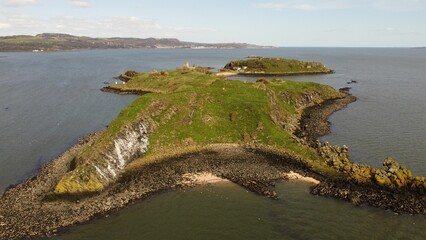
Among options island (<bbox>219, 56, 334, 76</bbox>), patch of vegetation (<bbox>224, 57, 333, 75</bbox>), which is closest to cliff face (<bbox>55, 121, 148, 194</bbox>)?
island (<bbox>219, 56, 334, 76</bbox>)

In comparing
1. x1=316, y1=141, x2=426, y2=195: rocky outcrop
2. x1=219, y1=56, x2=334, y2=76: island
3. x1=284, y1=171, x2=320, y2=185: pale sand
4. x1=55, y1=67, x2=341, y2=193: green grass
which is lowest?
x1=284, y1=171, x2=320, y2=185: pale sand

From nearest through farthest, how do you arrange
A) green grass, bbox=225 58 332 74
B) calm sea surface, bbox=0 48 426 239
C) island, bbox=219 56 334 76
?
calm sea surface, bbox=0 48 426 239, island, bbox=219 56 334 76, green grass, bbox=225 58 332 74

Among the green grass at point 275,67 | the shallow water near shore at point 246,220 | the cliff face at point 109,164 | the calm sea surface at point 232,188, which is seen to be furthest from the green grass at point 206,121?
the green grass at point 275,67

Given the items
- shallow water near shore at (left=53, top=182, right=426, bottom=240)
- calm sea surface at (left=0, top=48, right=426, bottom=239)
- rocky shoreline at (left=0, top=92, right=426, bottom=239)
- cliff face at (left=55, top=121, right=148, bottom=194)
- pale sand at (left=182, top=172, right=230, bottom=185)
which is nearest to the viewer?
shallow water near shore at (left=53, top=182, right=426, bottom=240)

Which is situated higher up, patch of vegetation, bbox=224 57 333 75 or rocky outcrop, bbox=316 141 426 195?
patch of vegetation, bbox=224 57 333 75

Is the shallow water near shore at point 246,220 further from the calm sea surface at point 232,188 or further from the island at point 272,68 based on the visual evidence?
the island at point 272,68

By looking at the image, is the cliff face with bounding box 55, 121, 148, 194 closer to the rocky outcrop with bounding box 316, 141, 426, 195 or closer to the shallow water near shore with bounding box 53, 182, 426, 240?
the shallow water near shore with bounding box 53, 182, 426, 240

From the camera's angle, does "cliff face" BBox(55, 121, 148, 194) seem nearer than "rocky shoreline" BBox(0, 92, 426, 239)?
No
